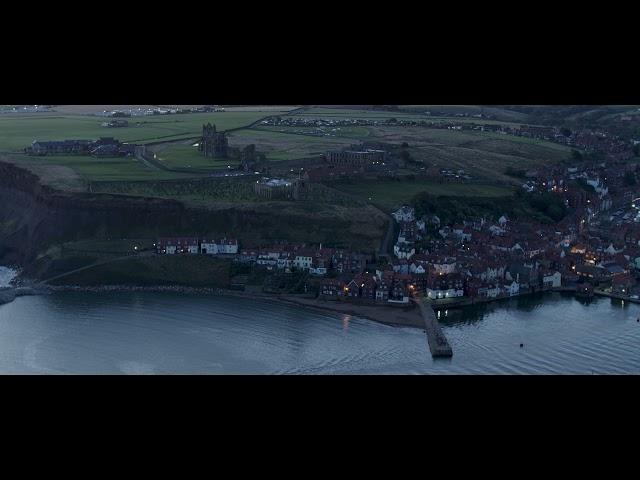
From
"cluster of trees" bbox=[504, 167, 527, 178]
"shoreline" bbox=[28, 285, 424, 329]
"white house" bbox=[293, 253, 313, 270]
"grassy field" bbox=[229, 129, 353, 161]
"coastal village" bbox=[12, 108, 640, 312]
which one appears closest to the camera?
"shoreline" bbox=[28, 285, 424, 329]

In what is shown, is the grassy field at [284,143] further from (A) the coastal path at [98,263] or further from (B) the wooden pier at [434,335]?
(B) the wooden pier at [434,335]

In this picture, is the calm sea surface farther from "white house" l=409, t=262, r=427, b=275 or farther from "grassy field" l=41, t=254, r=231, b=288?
"white house" l=409, t=262, r=427, b=275

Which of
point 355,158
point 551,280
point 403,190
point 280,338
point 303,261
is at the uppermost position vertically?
point 355,158

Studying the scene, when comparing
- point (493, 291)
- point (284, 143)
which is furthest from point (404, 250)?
point (284, 143)

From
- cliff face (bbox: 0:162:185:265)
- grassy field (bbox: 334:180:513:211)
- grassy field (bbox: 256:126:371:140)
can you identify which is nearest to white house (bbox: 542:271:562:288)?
grassy field (bbox: 334:180:513:211)

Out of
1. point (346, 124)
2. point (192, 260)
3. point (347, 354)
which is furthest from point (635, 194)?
point (347, 354)

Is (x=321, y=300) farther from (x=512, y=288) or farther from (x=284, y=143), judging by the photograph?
(x=284, y=143)
